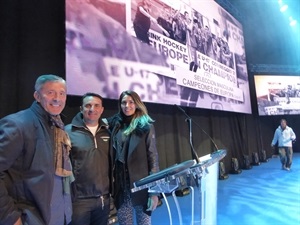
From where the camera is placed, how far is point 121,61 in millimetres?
2674

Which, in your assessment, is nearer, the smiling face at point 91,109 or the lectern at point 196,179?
the lectern at point 196,179

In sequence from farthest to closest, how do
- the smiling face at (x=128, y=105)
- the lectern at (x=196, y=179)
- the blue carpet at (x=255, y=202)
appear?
the blue carpet at (x=255, y=202)
the smiling face at (x=128, y=105)
the lectern at (x=196, y=179)

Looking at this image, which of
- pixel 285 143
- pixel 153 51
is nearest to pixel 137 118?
pixel 153 51

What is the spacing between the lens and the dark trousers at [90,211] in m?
1.24

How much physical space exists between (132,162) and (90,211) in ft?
1.13

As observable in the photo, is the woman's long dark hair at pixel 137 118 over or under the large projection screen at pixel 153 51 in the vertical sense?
under

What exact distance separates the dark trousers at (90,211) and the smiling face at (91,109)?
1.40 ft

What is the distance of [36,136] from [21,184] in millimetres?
182

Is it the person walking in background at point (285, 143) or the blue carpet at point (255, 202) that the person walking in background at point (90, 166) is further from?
the person walking in background at point (285, 143)

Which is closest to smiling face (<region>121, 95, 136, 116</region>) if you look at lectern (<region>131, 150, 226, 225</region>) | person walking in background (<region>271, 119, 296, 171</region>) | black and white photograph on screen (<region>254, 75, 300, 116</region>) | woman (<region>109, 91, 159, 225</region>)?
woman (<region>109, 91, 159, 225</region>)

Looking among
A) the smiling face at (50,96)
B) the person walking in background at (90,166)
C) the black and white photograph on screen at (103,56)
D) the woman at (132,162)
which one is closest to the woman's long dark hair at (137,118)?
the woman at (132,162)

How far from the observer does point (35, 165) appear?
875mm

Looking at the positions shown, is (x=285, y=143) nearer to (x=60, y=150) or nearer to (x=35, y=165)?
(x=60, y=150)

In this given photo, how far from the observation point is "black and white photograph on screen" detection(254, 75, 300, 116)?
24.5ft
